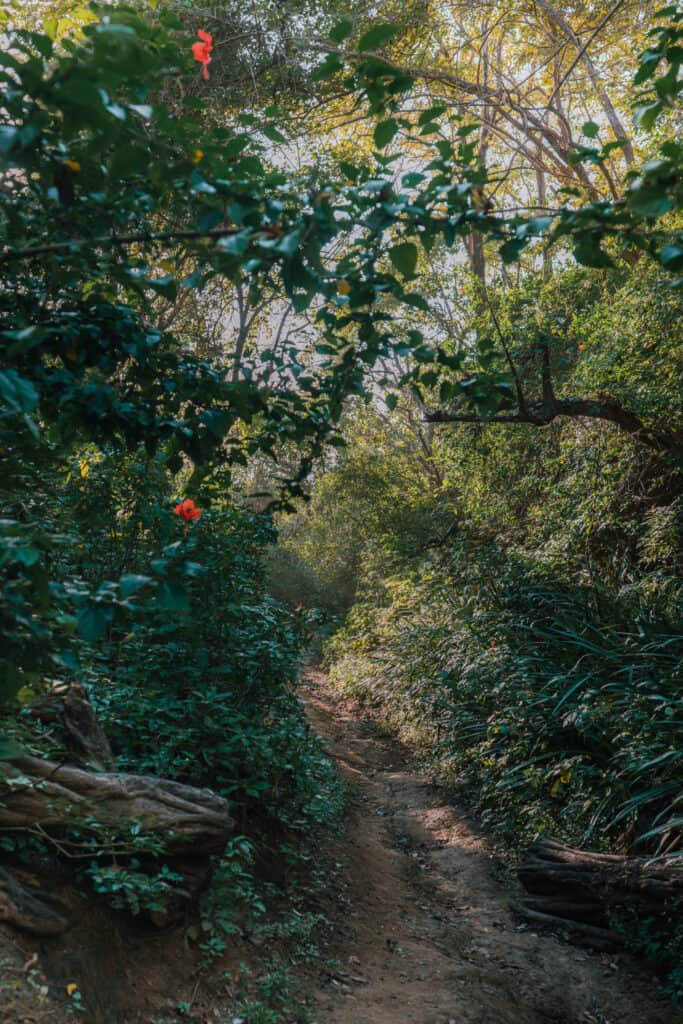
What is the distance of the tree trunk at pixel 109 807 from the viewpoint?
319 centimetres

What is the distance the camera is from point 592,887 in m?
4.79

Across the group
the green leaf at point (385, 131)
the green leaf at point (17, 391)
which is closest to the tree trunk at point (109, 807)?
the green leaf at point (17, 391)

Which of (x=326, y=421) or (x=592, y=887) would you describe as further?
(x=592, y=887)

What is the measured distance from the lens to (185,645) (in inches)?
179

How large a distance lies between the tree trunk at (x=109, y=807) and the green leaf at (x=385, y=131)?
2464mm

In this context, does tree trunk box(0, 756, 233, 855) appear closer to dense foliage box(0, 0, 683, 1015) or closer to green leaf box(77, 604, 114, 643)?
dense foliage box(0, 0, 683, 1015)

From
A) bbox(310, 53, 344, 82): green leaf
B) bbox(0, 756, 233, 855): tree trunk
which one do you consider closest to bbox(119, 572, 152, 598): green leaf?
bbox(310, 53, 344, 82): green leaf

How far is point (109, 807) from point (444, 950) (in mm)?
2571

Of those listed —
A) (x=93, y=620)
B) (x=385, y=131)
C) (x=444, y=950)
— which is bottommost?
(x=444, y=950)

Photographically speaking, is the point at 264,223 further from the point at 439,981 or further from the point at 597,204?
the point at 439,981

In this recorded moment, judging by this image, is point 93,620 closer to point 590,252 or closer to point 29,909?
point 590,252

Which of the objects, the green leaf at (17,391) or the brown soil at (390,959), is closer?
the green leaf at (17,391)

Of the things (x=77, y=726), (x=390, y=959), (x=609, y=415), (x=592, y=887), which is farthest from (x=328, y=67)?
(x=609, y=415)

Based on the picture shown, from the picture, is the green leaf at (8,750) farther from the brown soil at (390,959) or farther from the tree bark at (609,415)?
the tree bark at (609,415)
